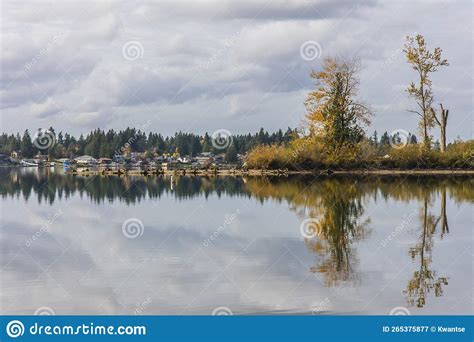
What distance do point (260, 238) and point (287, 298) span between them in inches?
227

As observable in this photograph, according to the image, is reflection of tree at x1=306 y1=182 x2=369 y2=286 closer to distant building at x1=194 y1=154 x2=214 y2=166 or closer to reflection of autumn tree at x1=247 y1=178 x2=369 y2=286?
reflection of autumn tree at x1=247 y1=178 x2=369 y2=286

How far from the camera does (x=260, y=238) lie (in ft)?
52.8

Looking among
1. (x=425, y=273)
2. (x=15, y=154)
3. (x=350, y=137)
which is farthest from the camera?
(x=15, y=154)

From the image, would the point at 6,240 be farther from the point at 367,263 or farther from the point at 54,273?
the point at 367,263

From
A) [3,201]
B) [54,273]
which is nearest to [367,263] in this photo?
[54,273]
